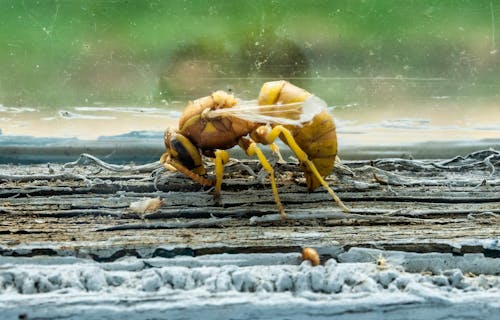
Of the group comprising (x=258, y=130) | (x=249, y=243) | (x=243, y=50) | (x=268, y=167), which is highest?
(x=243, y=50)

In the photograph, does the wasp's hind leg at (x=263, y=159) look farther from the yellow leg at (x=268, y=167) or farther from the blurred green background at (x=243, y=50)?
the blurred green background at (x=243, y=50)

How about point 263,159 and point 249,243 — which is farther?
point 263,159

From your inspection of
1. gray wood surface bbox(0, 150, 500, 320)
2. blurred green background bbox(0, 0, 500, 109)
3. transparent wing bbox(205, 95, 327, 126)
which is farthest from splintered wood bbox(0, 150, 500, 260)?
blurred green background bbox(0, 0, 500, 109)

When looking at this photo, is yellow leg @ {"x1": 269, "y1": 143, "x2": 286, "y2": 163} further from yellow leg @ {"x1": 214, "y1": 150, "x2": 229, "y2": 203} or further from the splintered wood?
yellow leg @ {"x1": 214, "y1": 150, "x2": 229, "y2": 203}

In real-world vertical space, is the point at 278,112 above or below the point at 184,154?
above

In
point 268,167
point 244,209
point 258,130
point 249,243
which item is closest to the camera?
point 249,243

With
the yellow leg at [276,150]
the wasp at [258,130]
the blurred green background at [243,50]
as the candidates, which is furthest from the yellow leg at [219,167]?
the blurred green background at [243,50]

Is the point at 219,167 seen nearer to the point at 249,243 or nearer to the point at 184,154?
A: the point at 184,154

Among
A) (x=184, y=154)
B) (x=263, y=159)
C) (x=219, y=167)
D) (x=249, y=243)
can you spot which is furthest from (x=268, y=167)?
(x=249, y=243)
